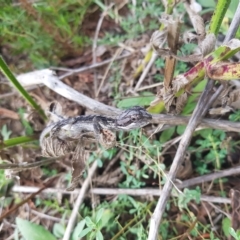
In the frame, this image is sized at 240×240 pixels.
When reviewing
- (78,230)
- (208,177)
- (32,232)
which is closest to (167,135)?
(208,177)

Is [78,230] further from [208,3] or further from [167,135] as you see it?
[208,3]

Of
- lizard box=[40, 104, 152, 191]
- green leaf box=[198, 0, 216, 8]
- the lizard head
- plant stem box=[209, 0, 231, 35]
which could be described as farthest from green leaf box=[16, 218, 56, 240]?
green leaf box=[198, 0, 216, 8]

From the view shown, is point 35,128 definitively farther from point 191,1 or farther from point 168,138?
point 191,1

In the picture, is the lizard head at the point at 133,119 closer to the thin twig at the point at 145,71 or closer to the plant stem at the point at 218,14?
the plant stem at the point at 218,14

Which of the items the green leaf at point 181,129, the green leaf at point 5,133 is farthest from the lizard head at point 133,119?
the green leaf at point 5,133

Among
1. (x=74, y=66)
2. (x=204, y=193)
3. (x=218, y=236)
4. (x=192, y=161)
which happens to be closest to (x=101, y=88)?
(x=74, y=66)

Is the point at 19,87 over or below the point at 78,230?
over

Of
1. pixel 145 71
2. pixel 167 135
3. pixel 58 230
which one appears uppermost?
pixel 145 71

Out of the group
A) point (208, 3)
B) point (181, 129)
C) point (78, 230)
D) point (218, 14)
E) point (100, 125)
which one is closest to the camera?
point (218, 14)

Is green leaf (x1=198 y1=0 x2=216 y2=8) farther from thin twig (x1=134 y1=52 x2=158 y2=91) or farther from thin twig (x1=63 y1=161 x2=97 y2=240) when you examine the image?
thin twig (x1=63 y1=161 x2=97 y2=240)

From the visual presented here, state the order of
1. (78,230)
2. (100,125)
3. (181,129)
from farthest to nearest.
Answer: (181,129) → (78,230) → (100,125)
